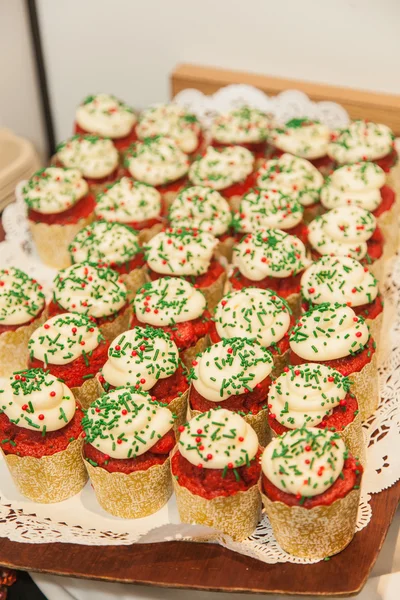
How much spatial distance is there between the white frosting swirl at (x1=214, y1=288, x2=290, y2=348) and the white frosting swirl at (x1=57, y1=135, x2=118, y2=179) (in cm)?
154

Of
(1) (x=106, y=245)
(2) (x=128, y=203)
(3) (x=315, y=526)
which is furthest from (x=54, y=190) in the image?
(3) (x=315, y=526)

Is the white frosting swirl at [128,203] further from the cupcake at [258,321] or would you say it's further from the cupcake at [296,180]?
the cupcake at [258,321]

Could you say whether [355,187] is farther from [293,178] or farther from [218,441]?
[218,441]

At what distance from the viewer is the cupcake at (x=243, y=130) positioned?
4.69 metres

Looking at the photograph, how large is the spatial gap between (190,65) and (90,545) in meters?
3.42

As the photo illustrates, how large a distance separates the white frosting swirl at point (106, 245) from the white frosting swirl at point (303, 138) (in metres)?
1.14

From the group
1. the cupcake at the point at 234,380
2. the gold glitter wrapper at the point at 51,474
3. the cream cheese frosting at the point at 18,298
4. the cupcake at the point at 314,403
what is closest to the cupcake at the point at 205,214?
the cream cheese frosting at the point at 18,298

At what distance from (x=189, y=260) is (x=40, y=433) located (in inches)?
45.2

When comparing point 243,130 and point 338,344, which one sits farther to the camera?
point 243,130

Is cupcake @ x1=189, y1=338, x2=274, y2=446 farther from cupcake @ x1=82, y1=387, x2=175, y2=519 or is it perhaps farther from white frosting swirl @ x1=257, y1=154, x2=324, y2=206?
white frosting swirl @ x1=257, y1=154, x2=324, y2=206

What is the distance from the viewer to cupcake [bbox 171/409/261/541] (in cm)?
272

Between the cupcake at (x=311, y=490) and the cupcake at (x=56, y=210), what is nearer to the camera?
the cupcake at (x=311, y=490)

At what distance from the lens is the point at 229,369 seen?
9.85ft

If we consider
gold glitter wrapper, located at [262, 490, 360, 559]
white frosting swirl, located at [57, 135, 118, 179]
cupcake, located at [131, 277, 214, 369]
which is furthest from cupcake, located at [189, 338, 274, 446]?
white frosting swirl, located at [57, 135, 118, 179]
